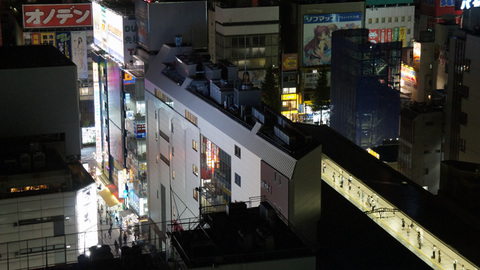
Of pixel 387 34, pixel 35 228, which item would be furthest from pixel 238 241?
pixel 387 34

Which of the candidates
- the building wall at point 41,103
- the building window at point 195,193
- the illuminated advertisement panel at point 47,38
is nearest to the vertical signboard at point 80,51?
the illuminated advertisement panel at point 47,38

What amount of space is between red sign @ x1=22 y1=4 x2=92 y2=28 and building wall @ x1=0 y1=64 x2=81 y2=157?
92.2 feet

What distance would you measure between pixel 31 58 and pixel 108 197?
16.7 m

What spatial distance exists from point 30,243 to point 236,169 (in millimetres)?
8690

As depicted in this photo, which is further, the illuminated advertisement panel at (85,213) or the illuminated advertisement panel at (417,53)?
the illuminated advertisement panel at (417,53)

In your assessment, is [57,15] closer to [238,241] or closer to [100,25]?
[100,25]

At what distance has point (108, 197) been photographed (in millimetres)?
54188

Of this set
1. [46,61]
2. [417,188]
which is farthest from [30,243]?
[417,188]

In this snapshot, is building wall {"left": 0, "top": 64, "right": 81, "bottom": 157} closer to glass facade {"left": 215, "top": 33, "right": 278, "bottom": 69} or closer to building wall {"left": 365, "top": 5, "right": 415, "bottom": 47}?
glass facade {"left": 215, "top": 33, "right": 278, "bottom": 69}

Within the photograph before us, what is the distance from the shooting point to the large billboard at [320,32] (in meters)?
71.1

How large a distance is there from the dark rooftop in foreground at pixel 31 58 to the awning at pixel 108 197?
13.1 metres

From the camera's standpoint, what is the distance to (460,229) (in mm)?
31094

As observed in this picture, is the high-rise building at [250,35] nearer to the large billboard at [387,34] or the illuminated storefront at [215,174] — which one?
the large billboard at [387,34]

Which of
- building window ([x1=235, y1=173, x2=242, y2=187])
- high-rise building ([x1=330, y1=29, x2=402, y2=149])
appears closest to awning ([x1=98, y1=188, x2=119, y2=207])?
high-rise building ([x1=330, y1=29, x2=402, y2=149])
